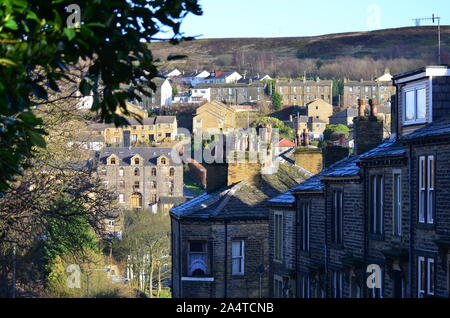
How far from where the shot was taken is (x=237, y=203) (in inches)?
1583

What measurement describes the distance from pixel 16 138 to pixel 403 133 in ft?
48.7

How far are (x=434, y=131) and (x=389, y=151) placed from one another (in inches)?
129

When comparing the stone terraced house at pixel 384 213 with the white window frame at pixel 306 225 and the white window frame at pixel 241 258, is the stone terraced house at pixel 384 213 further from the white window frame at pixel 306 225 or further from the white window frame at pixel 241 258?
the white window frame at pixel 241 258

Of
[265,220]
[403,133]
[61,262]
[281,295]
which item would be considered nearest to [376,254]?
[403,133]

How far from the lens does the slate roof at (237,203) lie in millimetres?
39406

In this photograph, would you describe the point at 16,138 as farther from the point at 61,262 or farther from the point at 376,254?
the point at 61,262

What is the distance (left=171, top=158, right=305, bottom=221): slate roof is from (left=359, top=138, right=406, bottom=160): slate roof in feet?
40.5

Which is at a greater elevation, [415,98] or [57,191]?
[415,98]

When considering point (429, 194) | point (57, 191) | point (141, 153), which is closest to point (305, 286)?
point (57, 191)

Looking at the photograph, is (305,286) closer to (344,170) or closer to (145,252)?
(344,170)

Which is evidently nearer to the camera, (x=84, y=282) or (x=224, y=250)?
(x=224, y=250)

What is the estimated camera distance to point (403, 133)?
26328 millimetres

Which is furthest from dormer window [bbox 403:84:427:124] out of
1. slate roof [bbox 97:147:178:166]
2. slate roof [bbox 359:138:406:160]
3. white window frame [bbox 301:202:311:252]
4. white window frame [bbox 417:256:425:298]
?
slate roof [bbox 97:147:178:166]

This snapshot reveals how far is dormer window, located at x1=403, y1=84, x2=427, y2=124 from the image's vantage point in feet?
82.7
